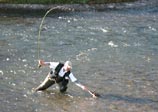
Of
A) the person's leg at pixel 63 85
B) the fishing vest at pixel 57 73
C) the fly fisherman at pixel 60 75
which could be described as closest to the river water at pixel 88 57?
the person's leg at pixel 63 85

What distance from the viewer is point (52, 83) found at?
25578 millimetres

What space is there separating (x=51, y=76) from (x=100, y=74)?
493 cm

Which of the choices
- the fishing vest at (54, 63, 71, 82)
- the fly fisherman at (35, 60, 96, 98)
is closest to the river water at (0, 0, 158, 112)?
the fly fisherman at (35, 60, 96, 98)

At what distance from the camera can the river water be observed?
81.7 ft

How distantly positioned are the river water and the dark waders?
32 centimetres

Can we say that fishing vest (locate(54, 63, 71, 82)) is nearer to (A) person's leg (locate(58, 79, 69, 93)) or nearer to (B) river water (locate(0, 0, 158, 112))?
(A) person's leg (locate(58, 79, 69, 93))

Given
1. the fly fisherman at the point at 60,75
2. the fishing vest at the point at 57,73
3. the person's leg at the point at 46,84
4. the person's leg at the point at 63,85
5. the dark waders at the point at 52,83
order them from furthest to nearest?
the person's leg at the point at 46,84, the person's leg at the point at 63,85, the dark waders at the point at 52,83, the fishing vest at the point at 57,73, the fly fisherman at the point at 60,75

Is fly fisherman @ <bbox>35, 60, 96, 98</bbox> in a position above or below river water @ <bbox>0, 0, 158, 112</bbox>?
above

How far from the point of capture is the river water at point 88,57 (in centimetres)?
2491

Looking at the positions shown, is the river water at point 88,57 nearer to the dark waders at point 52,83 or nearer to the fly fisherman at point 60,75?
the dark waders at point 52,83

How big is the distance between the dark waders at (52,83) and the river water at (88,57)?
32 cm

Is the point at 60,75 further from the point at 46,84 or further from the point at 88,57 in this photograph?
the point at 88,57

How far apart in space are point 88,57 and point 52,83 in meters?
7.81

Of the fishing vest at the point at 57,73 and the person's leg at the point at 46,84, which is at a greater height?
the fishing vest at the point at 57,73
